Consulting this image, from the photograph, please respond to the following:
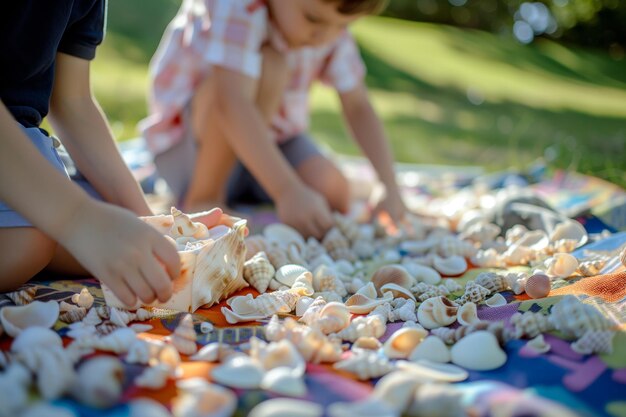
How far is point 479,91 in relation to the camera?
278 inches

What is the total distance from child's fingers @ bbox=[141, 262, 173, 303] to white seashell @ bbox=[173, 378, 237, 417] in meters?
0.20

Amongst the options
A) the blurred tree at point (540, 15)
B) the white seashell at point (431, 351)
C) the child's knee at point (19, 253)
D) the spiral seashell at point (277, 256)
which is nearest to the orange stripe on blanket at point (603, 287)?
the white seashell at point (431, 351)

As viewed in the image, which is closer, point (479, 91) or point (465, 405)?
point (465, 405)

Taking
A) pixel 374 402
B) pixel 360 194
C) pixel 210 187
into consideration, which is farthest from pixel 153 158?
pixel 374 402

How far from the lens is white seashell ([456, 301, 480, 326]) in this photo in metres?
1.04

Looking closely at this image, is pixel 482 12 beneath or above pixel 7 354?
above

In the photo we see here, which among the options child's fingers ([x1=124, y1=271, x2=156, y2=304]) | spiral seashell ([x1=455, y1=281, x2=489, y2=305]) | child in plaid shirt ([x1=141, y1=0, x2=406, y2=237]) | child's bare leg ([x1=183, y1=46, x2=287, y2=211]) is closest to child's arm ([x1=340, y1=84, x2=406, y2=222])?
child in plaid shirt ([x1=141, y1=0, x2=406, y2=237])

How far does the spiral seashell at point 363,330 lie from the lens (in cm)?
100

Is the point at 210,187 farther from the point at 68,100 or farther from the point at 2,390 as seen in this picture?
the point at 2,390

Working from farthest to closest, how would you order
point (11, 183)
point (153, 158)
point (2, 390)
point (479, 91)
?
point (479, 91) < point (153, 158) < point (11, 183) < point (2, 390)

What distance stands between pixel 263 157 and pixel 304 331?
930 millimetres

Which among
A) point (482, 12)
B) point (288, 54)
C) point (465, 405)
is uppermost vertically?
point (482, 12)

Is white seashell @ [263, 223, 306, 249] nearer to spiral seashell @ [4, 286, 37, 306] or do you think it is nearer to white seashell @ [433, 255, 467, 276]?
white seashell @ [433, 255, 467, 276]

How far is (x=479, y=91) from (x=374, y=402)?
6.75 m
